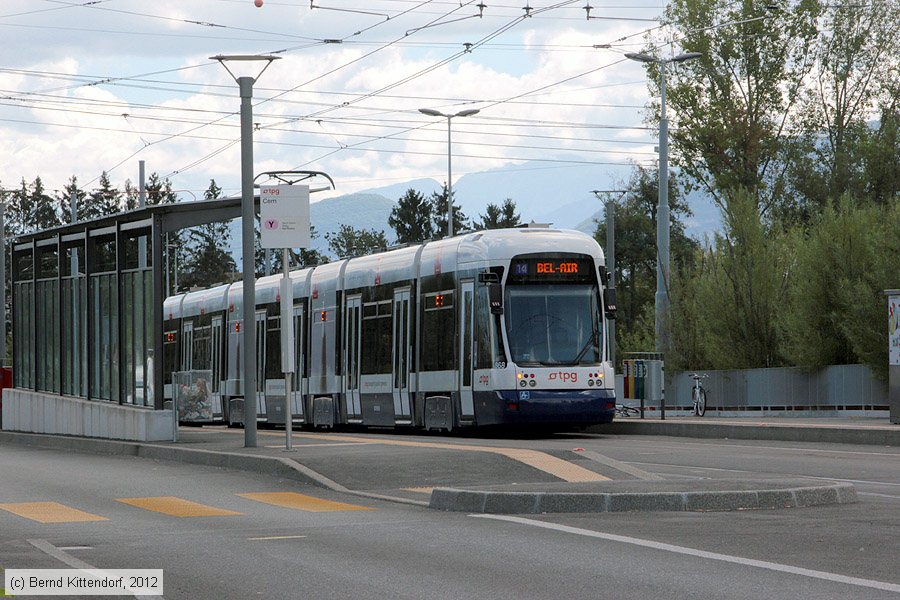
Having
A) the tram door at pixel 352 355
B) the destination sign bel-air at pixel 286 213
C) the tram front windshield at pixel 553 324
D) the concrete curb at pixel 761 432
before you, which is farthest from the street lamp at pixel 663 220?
the destination sign bel-air at pixel 286 213

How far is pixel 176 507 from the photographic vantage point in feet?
48.3

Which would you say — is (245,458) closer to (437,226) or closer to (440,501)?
(440,501)

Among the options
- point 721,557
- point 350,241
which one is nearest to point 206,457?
point 721,557

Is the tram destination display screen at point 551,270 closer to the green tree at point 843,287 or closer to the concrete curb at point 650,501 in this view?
the green tree at point 843,287

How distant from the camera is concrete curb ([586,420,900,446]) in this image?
24464mm

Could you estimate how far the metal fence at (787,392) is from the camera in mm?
35469

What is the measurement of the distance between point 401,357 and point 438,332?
1534 mm

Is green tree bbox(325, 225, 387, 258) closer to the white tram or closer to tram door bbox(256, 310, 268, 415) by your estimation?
tram door bbox(256, 310, 268, 415)

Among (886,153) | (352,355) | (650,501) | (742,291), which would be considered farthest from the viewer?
(886,153)

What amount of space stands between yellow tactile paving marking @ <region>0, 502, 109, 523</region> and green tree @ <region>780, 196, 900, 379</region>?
22140 millimetres

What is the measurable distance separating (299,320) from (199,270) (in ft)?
304

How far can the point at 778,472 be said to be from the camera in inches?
701

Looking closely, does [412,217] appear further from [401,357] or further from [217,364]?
[401,357]

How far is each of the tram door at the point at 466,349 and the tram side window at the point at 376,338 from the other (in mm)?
2946
